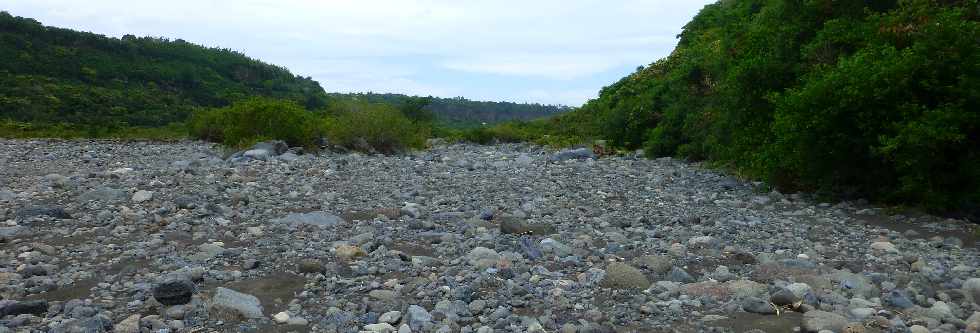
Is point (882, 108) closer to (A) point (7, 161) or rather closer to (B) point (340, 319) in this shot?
(B) point (340, 319)

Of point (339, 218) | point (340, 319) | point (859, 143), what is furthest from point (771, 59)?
point (340, 319)

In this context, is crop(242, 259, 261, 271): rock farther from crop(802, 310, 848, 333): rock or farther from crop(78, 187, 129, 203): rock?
crop(802, 310, 848, 333): rock

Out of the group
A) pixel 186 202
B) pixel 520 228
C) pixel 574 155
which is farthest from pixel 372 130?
pixel 520 228

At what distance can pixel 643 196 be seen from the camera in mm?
11031

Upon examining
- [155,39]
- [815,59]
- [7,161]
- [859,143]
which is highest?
[155,39]

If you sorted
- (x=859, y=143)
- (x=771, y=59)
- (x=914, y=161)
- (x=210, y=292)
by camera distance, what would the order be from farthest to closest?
(x=771, y=59), (x=859, y=143), (x=914, y=161), (x=210, y=292)

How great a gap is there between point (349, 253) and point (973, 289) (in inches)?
201

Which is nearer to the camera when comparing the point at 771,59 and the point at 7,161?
the point at 771,59

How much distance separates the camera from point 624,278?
5.87m

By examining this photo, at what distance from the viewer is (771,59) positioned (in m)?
11.6

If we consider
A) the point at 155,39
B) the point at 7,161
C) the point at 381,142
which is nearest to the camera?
the point at 7,161

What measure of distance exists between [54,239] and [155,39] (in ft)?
250

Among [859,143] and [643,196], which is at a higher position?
[859,143]

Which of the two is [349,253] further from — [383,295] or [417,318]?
[417,318]
